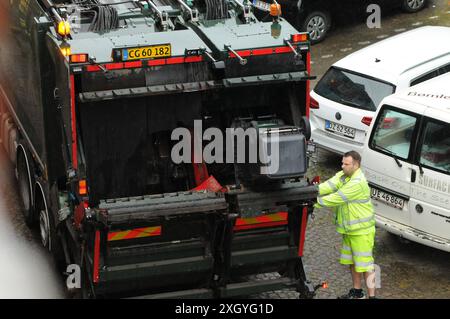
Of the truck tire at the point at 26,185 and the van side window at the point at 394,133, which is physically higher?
the van side window at the point at 394,133

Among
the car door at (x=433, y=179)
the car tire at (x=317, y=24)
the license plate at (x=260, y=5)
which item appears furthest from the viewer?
the car tire at (x=317, y=24)

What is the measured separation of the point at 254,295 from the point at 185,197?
72.9 inches

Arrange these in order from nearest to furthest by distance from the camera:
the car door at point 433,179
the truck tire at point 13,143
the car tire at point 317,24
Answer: the car door at point 433,179 < the truck tire at point 13,143 < the car tire at point 317,24

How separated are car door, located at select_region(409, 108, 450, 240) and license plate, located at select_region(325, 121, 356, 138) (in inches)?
87.1

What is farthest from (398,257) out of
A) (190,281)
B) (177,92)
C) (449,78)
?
(177,92)

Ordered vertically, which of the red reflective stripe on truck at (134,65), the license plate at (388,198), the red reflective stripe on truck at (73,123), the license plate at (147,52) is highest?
the license plate at (147,52)

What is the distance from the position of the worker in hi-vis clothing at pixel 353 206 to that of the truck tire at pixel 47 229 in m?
2.68

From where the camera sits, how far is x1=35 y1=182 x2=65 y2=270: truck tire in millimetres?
9906

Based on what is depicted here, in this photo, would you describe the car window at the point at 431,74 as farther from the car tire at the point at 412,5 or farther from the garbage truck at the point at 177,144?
the car tire at the point at 412,5

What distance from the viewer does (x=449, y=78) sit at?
1077 centimetres

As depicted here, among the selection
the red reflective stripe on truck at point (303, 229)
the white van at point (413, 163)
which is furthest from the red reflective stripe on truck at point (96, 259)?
the white van at point (413, 163)

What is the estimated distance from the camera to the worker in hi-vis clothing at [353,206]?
9086 mm

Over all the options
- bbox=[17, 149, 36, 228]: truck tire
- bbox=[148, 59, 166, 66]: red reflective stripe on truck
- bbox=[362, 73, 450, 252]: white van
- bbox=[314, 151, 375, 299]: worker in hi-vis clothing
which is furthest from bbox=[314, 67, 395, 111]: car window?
bbox=[148, 59, 166, 66]: red reflective stripe on truck
